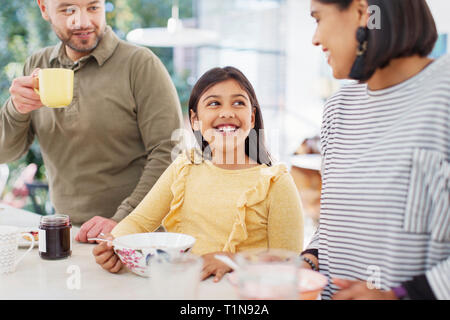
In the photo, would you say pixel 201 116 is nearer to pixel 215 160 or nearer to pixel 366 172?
pixel 215 160

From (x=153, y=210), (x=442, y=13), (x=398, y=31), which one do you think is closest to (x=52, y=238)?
(x=153, y=210)

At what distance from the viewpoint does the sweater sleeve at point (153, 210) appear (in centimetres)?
151

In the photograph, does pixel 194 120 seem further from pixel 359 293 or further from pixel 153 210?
pixel 359 293

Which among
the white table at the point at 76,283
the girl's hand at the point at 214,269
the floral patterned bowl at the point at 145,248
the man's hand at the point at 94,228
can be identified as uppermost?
the floral patterned bowl at the point at 145,248

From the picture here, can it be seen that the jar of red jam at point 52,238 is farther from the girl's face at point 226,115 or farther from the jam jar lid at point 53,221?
the girl's face at point 226,115

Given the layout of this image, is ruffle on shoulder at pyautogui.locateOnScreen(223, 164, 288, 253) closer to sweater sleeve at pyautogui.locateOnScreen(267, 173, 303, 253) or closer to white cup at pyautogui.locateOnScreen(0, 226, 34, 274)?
sweater sleeve at pyautogui.locateOnScreen(267, 173, 303, 253)

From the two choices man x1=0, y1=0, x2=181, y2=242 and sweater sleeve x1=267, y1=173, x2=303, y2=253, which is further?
man x1=0, y1=0, x2=181, y2=242

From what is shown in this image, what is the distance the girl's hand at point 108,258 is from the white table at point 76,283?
0.06 ft

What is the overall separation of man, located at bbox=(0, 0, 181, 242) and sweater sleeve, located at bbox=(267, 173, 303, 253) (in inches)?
24.1

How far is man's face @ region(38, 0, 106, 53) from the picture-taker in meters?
1.87

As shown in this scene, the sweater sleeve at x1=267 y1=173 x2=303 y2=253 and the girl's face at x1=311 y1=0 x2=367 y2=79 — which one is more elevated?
the girl's face at x1=311 y1=0 x2=367 y2=79

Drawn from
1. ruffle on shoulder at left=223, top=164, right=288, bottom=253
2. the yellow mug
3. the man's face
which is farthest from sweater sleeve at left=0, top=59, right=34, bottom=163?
ruffle on shoulder at left=223, top=164, right=288, bottom=253

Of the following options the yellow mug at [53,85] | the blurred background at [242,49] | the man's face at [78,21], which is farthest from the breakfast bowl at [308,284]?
the blurred background at [242,49]

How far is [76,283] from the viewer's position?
1.16 m
